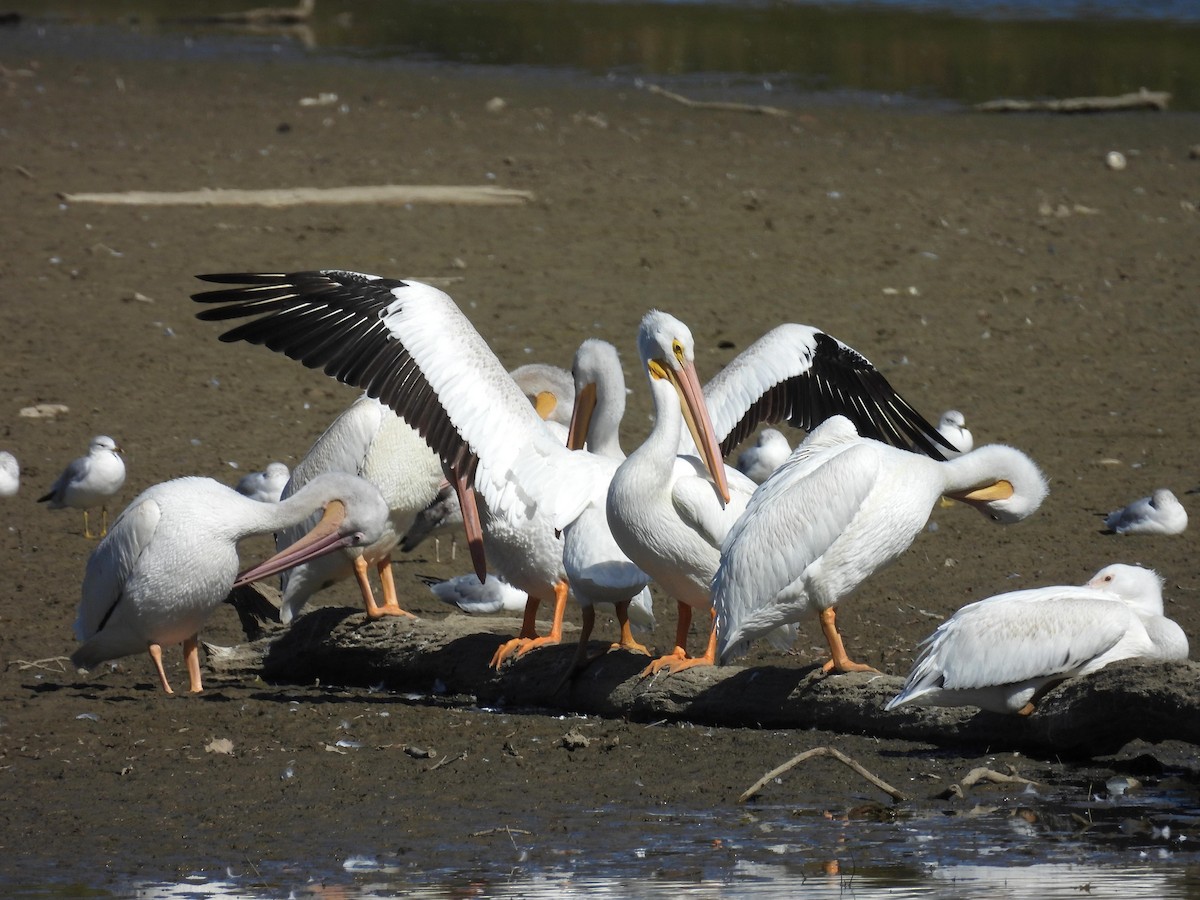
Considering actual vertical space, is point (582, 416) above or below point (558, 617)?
above

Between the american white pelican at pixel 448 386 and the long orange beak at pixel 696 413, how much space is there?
1.19ft

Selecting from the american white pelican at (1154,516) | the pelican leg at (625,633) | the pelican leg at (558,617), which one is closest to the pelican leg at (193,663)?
the pelican leg at (558,617)

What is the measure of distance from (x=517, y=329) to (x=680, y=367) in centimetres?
439

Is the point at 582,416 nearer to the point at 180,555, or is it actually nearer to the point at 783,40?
the point at 180,555

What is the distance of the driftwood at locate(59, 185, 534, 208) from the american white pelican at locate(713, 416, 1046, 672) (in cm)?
781

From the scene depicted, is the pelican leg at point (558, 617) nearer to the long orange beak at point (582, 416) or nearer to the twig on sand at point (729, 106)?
the long orange beak at point (582, 416)

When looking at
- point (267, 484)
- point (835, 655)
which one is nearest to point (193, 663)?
point (267, 484)

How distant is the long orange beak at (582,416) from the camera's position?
22.2ft

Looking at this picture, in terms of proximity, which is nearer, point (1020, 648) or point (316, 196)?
point (1020, 648)

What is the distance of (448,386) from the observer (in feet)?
20.7

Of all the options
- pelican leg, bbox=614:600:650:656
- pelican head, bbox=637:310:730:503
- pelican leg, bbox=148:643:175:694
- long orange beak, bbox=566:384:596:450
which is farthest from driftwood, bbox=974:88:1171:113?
pelican leg, bbox=148:643:175:694

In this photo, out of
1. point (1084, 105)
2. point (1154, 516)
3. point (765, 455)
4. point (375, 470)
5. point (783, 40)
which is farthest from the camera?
point (783, 40)

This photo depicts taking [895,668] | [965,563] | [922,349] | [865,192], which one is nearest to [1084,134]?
[865,192]

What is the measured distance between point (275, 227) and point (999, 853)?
8.76 m
